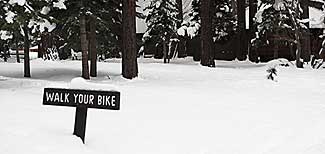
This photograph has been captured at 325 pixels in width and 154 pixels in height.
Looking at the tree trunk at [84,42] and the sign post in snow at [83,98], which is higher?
the tree trunk at [84,42]

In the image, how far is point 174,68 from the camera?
68.8 ft

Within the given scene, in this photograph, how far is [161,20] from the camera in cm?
3136

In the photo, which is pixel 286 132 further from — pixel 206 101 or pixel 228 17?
pixel 228 17

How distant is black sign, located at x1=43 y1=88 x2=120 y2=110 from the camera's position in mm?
6281

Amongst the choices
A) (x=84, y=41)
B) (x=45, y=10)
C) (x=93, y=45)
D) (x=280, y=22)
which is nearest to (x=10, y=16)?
(x=45, y=10)

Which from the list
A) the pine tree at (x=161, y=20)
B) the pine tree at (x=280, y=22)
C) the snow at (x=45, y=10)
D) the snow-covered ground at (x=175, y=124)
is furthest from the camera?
the pine tree at (x=161, y=20)

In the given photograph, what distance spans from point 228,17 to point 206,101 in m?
23.1

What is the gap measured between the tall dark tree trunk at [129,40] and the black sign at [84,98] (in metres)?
10.0

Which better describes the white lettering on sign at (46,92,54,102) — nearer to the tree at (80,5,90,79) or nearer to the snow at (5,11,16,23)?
the snow at (5,11,16,23)

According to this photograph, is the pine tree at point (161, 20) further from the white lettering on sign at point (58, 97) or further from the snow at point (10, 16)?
the white lettering on sign at point (58, 97)

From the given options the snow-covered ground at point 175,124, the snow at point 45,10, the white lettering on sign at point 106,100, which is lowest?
the snow-covered ground at point 175,124

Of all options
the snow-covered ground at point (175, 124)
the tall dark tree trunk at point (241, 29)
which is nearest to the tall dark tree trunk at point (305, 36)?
the tall dark tree trunk at point (241, 29)

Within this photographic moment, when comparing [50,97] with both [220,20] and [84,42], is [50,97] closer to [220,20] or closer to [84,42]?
[84,42]

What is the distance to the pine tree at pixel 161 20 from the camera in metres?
31.2
